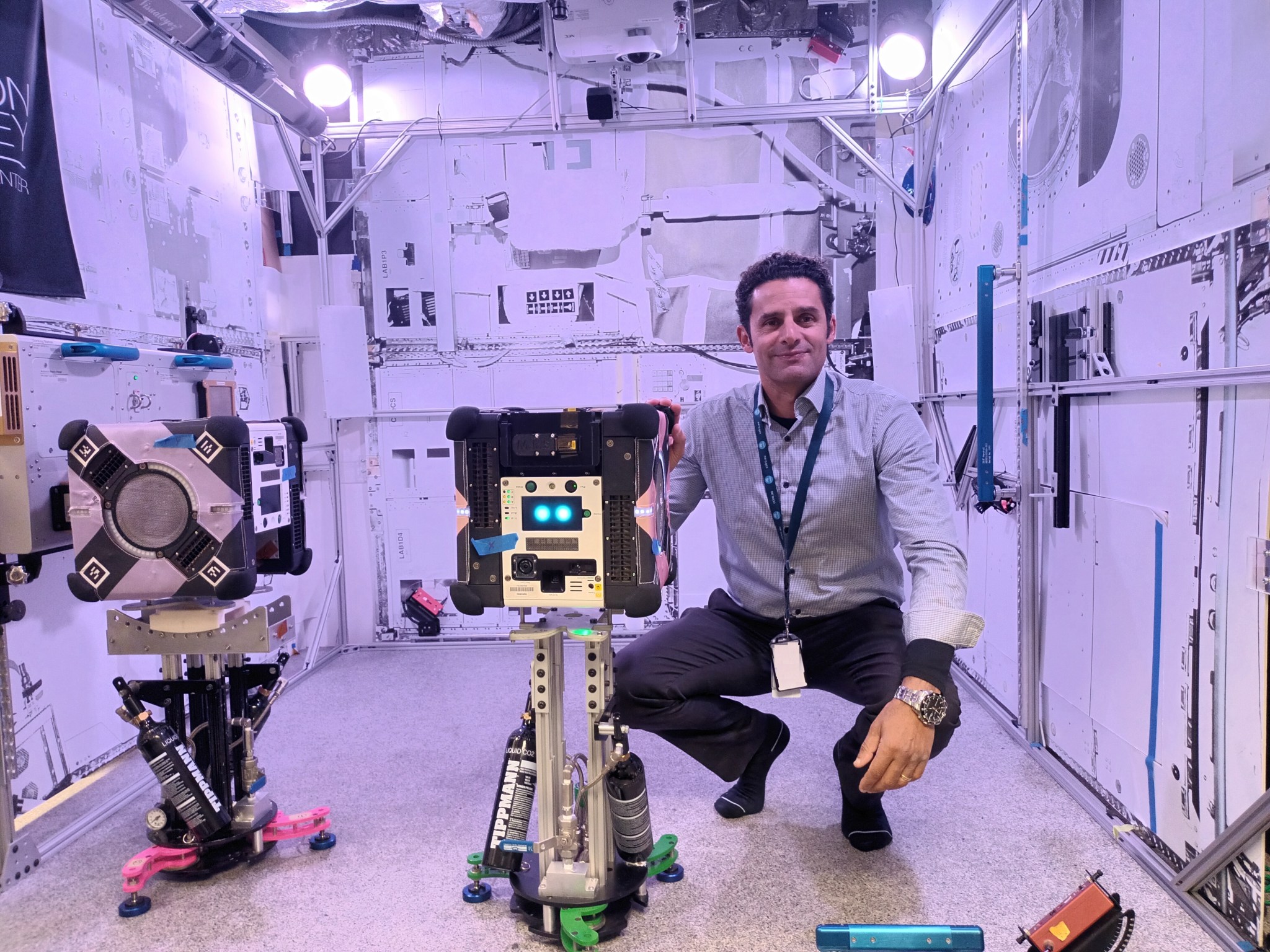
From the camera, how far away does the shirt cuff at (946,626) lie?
1.56 metres

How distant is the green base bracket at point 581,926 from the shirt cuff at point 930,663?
82 cm

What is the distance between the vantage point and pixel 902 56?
3576 mm

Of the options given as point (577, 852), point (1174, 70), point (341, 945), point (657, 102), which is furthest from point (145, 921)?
point (657, 102)

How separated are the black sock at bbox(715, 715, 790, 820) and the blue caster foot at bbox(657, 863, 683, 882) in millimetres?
322

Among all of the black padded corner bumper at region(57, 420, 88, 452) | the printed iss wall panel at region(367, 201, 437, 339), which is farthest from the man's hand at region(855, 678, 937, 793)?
the printed iss wall panel at region(367, 201, 437, 339)

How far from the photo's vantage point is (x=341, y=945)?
1.69 m

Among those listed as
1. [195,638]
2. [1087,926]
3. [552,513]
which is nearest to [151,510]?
[195,638]

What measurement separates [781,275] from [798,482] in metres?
0.57

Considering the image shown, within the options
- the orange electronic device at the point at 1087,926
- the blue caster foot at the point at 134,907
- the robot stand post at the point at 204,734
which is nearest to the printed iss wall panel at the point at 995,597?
the orange electronic device at the point at 1087,926

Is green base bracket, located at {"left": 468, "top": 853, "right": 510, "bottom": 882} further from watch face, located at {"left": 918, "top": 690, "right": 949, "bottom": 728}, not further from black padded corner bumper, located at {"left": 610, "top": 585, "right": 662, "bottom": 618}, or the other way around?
watch face, located at {"left": 918, "top": 690, "right": 949, "bottom": 728}

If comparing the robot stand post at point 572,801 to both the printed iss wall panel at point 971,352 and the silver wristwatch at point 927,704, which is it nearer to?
the silver wristwatch at point 927,704

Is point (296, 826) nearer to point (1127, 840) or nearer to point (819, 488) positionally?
point (819, 488)

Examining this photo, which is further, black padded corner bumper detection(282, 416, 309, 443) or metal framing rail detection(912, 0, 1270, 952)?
black padded corner bumper detection(282, 416, 309, 443)

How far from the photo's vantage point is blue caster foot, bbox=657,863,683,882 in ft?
6.22
